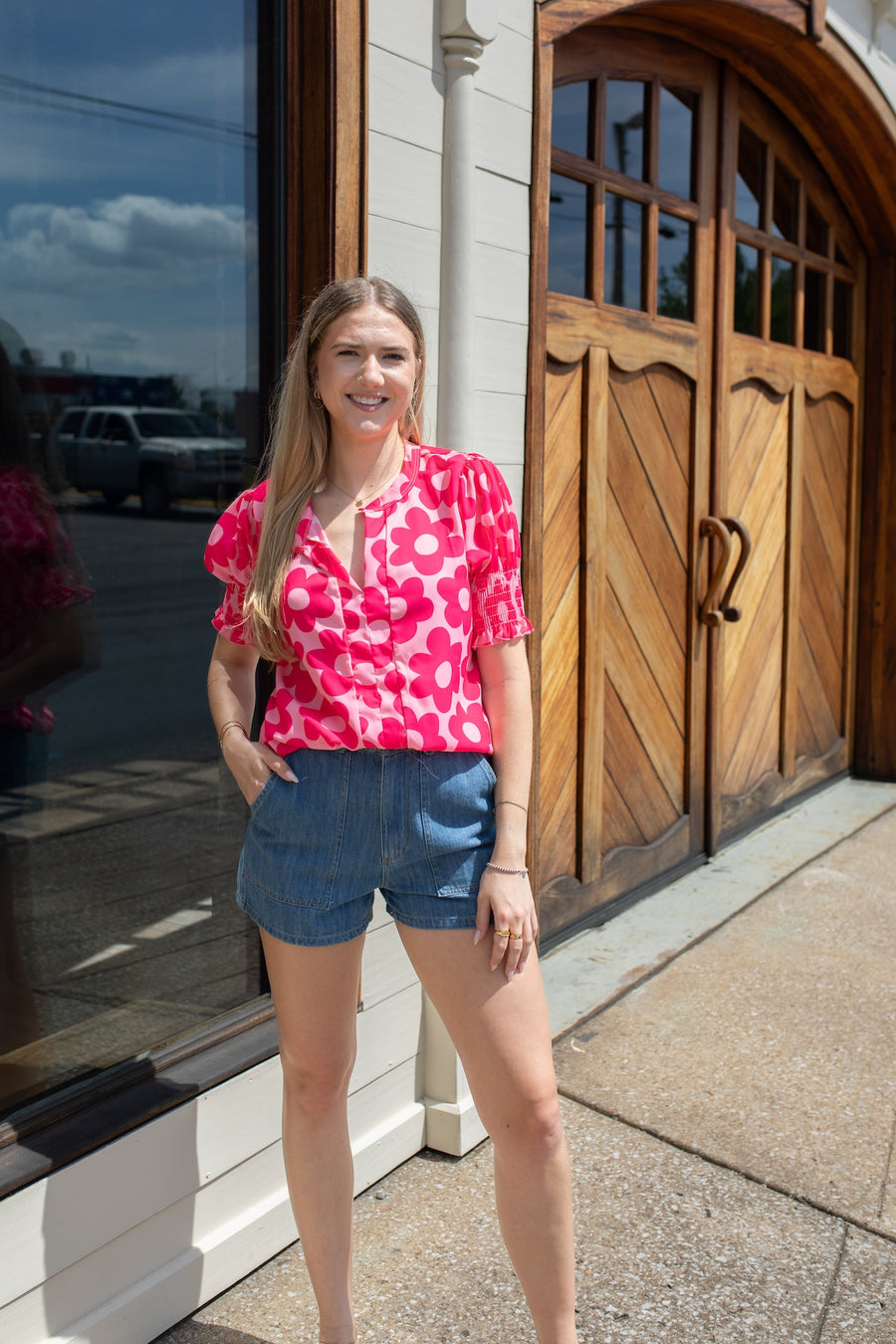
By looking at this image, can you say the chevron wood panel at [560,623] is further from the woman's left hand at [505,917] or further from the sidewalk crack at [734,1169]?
the woman's left hand at [505,917]

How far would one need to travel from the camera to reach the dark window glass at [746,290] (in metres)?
4.46

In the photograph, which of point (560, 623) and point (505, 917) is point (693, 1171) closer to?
point (505, 917)

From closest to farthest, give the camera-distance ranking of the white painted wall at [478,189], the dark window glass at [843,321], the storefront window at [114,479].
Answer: the white painted wall at [478,189] → the storefront window at [114,479] → the dark window glass at [843,321]

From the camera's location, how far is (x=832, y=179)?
5043mm

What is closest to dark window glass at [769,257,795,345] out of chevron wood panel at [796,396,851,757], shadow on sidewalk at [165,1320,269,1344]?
chevron wood panel at [796,396,851,757]

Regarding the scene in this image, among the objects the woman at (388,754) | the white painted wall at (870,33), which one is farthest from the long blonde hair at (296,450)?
the white painted wall at (870,33)

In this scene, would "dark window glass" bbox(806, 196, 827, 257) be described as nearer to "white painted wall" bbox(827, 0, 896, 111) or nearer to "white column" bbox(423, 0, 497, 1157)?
"white painted wall" bbox(827, 0, 896, 111)

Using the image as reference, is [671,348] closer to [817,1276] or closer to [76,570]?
[76,570]

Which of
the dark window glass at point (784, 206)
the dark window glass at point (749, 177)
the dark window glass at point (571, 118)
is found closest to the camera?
the dark window glass at point (571, 118)

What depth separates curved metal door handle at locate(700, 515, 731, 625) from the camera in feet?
13.9

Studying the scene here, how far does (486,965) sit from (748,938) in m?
2.25

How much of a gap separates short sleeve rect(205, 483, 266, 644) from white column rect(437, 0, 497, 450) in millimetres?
673

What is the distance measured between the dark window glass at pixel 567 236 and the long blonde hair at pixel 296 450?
1.70 m

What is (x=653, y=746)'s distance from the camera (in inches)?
163
